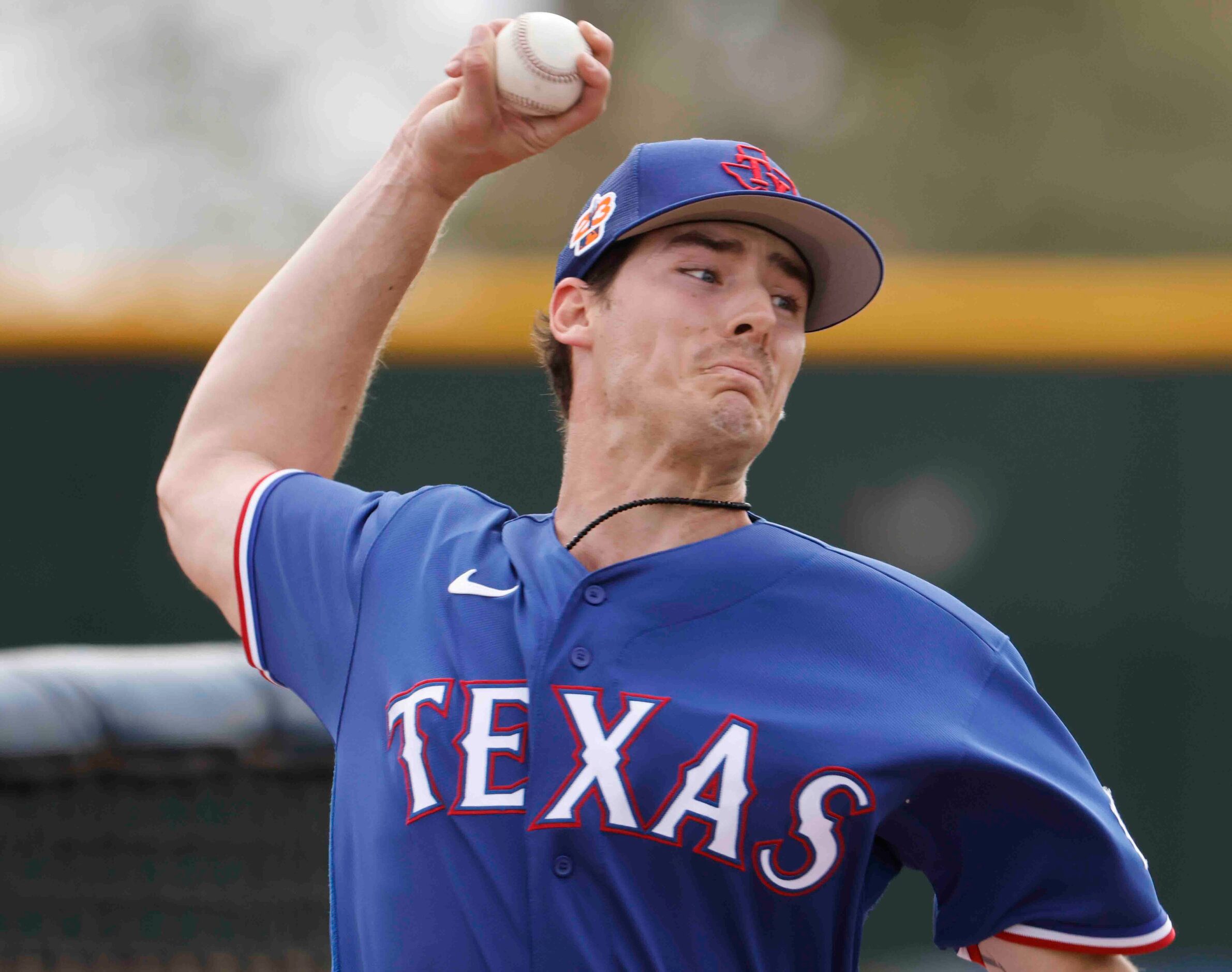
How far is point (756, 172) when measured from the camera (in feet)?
5.48

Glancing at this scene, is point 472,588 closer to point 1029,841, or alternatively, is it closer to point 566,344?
point 566,344

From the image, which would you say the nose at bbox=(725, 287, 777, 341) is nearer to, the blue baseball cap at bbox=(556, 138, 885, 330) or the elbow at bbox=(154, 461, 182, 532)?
the blue baseball cap at bbox=(556, 138, 885, 330)

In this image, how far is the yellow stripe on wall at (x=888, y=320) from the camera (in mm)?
5141

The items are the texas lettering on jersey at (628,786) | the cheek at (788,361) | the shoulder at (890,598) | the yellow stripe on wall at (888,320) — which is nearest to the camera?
the texas lettering on jersey at (628,786)

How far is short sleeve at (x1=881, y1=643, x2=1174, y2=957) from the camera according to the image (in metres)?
1.35

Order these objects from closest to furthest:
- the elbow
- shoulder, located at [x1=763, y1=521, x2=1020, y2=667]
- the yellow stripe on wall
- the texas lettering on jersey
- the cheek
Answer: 1. the texas lettering on jersey
2. shoulder, located at [x1=763, y1=521, x2=1020, y2=667]
3. the cheek
4. the elbow
5. the yellow stripe on wall

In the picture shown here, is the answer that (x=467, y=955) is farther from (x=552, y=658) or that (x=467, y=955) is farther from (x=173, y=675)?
(x=173, y=675)

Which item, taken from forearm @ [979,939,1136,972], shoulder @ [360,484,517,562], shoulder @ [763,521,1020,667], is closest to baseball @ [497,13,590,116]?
shoulder @ [360,484,517,562]

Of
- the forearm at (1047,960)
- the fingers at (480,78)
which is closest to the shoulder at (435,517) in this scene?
the fingers at (480,78)

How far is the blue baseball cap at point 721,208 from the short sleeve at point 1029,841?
60 centimetres

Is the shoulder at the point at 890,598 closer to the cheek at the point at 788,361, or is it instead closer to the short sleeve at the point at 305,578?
the cheek at the point at 788,361

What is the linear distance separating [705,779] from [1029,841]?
0.34 m

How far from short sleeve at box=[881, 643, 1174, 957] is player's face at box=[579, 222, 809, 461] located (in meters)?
0.44

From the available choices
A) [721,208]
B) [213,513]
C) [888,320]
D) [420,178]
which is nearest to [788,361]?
[721,208]
